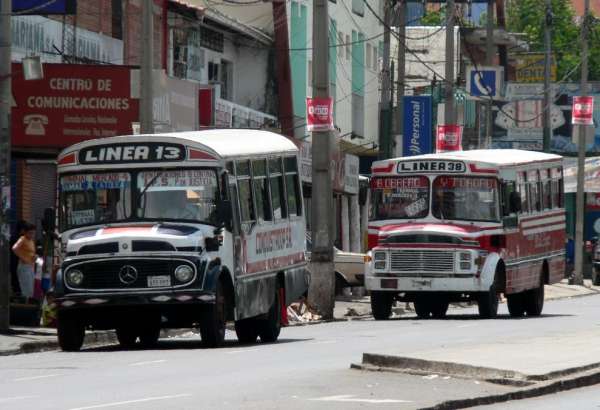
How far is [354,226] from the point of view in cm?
5219

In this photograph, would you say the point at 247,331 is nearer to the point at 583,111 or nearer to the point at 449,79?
the point at 449,79

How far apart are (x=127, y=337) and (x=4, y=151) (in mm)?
3289

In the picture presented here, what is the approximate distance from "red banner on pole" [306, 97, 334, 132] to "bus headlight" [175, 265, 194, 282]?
11.0m

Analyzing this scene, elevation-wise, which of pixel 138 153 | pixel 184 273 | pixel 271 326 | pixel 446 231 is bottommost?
pixel 271 326

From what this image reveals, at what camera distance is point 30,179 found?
33.3 metres

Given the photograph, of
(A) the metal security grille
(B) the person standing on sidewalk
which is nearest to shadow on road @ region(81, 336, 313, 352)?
(B) the person standing on sidewalk

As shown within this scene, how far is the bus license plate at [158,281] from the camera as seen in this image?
21.3 meters

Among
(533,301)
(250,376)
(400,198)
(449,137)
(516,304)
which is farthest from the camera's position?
(449,137)

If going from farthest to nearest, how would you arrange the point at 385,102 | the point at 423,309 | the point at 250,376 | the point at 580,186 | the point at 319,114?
the point at 580,186 → the point at 385,102 → the point at 423,309 → the point at 319,114 → the point at 250,376

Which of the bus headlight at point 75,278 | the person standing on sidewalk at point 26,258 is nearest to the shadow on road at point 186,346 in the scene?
the bus headlight at point 75,278

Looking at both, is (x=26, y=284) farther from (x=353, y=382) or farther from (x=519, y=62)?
(x=519, y=62)

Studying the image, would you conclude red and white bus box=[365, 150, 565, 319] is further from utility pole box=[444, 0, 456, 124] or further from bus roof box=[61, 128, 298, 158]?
utility pole box=[444, 0, 456, 124]

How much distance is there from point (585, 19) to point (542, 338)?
3750 cm

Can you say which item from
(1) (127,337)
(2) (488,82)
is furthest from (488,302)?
(2) (488,82)
